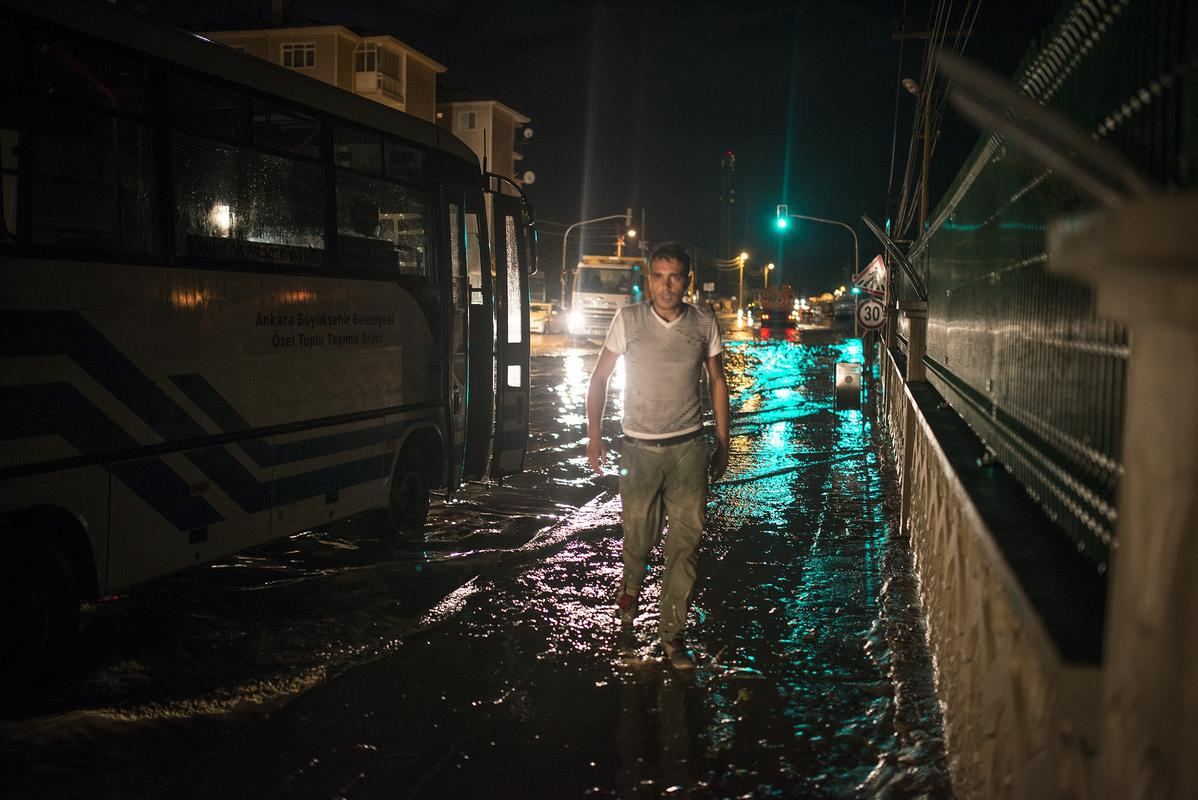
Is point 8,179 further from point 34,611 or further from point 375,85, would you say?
point 375,85

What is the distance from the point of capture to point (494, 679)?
5.44 meters

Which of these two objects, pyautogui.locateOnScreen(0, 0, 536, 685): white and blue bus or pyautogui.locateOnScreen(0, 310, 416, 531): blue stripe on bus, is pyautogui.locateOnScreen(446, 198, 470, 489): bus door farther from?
pyautogui.locateOnScreen(0, 310, 416, 531): blue stripe on bus

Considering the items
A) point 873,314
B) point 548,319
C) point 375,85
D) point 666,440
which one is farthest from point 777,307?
point 666,440

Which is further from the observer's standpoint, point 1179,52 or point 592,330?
point 592,330

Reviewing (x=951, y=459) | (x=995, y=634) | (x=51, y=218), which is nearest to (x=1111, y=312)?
(x=995, y=634)

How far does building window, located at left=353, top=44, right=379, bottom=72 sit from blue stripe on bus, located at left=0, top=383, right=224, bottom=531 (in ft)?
171

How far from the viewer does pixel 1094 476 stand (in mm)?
→ 3371

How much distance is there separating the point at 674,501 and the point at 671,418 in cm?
46

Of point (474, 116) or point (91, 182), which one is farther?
point (474, 116)

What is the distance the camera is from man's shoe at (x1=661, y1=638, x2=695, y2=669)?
5539 millimetres

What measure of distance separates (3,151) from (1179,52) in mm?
5220

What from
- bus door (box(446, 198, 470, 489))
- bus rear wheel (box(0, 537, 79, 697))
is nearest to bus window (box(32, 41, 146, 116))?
bus rear wheel (box(0, 537, 79, 697))

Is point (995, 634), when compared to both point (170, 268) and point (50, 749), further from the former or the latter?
point (170, 268)

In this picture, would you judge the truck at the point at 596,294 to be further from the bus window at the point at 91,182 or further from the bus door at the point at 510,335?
the bus window at the point at 91,182
